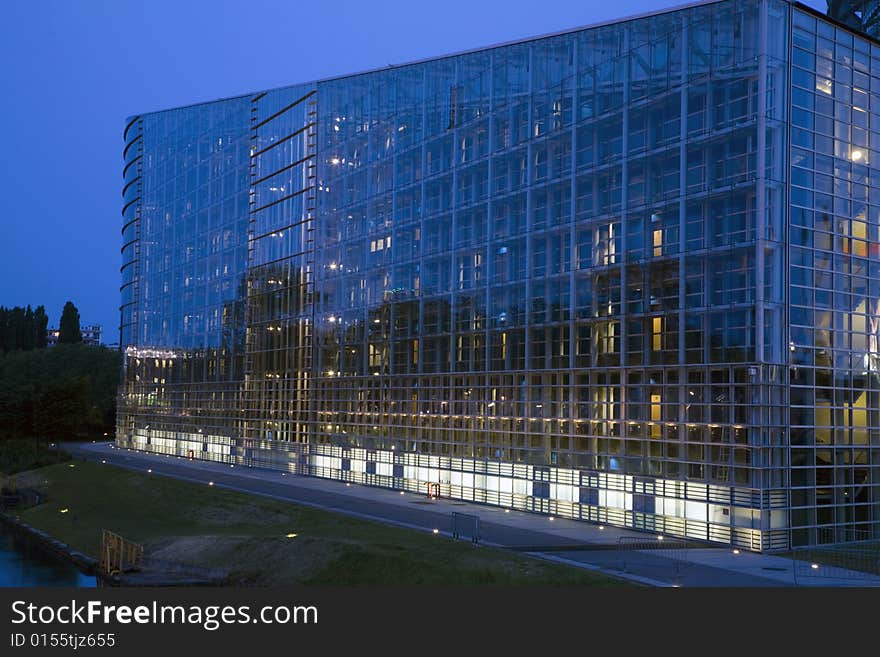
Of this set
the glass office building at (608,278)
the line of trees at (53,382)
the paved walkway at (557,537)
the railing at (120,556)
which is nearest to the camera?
the paved walkway at (557,537)

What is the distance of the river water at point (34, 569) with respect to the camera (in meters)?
42.9

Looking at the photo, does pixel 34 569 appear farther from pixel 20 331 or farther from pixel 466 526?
pixel 20 331

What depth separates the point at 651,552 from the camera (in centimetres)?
3809

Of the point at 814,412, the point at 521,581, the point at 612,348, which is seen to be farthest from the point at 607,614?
the point at 612,348

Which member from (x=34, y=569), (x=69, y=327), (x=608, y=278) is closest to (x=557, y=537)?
(x=608, y=278)

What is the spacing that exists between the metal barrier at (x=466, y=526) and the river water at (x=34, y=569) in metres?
15.6

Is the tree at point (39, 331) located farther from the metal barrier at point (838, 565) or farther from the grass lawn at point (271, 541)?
the metal barrier at point (838, 565)

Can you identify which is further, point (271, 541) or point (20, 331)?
point (20, 331)

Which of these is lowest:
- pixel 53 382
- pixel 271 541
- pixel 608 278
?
pixel 271 541

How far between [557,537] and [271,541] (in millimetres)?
12311

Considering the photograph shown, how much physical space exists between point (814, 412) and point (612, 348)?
33.1 feet

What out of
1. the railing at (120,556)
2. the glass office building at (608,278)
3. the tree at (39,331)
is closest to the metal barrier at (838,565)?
the glass office building at (608,278)

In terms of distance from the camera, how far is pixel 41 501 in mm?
70500

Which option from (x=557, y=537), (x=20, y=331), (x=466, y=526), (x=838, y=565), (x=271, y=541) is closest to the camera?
(x=838, y=565)
